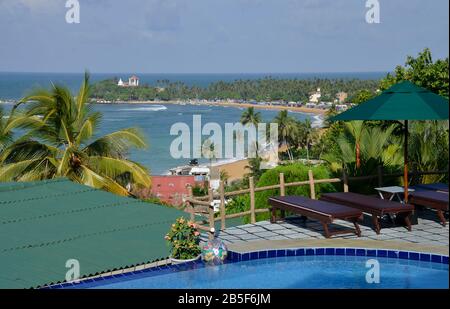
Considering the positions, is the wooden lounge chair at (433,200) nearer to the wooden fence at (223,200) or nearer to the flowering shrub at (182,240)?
the wooden fence at (223,200)

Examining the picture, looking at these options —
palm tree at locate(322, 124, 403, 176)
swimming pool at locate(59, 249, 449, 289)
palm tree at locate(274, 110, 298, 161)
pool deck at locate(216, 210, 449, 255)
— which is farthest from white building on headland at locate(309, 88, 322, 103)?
swimming pool at locate(59, 249, 449, 289)

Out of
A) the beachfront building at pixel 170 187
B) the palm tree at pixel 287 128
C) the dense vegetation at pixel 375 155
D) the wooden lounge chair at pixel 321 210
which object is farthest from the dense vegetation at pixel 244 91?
the wooden lounge chair at pixel 321 210

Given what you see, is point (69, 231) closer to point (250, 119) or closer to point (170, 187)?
point (170, 187)

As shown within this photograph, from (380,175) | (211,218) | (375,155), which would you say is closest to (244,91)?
(375,155)
